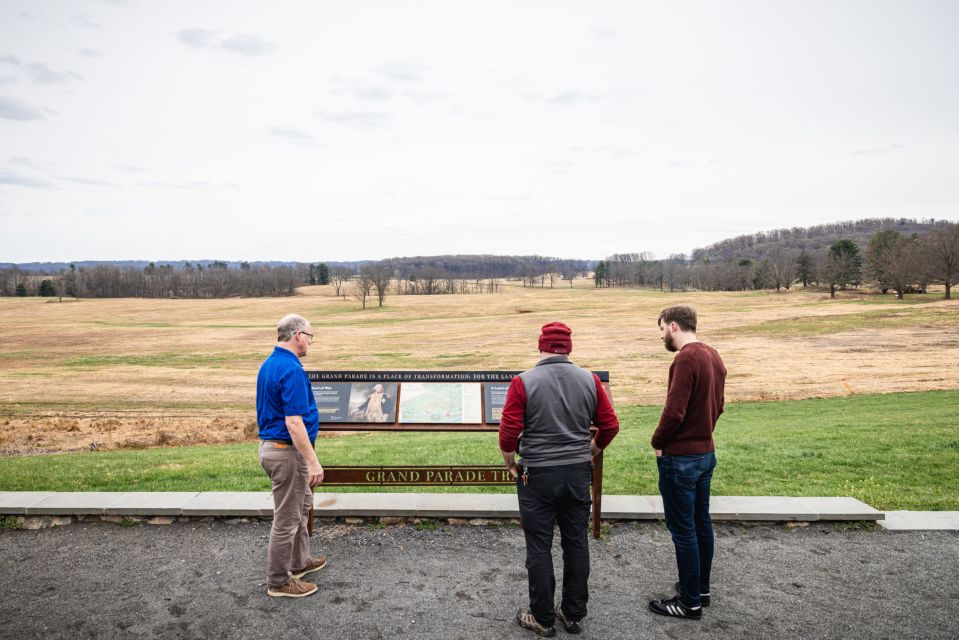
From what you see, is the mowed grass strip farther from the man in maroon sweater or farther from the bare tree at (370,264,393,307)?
the bare tree at (370,264,393,307)

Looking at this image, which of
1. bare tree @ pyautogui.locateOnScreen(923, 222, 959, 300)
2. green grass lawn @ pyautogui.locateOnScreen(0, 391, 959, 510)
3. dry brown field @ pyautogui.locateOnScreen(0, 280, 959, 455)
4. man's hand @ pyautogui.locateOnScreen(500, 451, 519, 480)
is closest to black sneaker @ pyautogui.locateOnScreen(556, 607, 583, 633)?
man's hand @ pyautogui.locateOnScreen(500, 451, 519, 480)

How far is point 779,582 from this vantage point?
5.16 m

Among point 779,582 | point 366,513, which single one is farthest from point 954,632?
point 366,513

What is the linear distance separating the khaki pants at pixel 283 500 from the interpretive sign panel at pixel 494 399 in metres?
2.39

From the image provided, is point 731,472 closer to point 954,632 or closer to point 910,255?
point 954,632

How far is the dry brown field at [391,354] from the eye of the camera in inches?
798

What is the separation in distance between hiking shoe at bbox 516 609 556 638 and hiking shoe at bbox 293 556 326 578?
2028mm

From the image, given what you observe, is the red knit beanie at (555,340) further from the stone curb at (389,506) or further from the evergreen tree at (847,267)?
the evergreen tree at (847,267)

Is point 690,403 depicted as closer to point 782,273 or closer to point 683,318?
point 683,318

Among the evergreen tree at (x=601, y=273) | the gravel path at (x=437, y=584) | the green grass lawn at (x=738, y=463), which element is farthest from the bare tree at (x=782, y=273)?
the gravel path at (x=437, y=584)

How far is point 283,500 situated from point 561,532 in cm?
244

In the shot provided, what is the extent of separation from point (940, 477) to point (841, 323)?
49.0m

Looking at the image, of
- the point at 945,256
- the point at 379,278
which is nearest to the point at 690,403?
the point at 945,256

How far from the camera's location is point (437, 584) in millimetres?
5148
